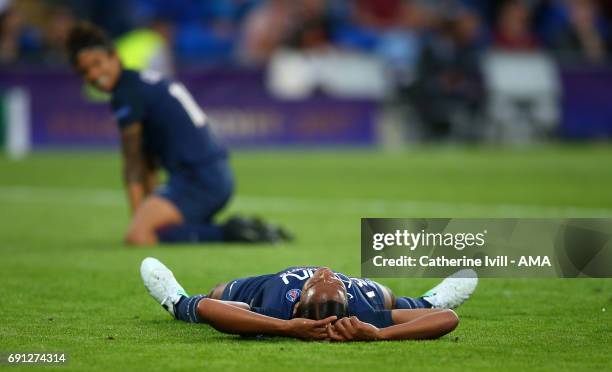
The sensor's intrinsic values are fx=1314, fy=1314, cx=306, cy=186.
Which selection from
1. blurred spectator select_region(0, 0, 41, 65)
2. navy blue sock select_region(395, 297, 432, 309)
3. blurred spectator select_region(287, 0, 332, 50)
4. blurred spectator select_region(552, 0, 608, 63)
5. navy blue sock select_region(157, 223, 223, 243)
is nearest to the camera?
navy blue sock select_region(395, 297, 432, 309)

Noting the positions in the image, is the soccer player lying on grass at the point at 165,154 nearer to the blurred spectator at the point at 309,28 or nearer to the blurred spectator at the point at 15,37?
the blurred spectator at the point at 15,37

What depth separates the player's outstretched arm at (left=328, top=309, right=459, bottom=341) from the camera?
666 cm

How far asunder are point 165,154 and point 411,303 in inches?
205

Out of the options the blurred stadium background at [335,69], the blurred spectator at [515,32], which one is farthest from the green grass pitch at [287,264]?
the blurred spectator at [515,32]

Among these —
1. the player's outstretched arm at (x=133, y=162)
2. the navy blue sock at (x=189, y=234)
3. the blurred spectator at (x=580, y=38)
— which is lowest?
the navy blue sock at (x=189, y=234)

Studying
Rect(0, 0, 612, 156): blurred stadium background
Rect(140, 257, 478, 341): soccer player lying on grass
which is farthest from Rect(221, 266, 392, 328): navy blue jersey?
Rect(0, 0, 612, 156): blurred stadium background

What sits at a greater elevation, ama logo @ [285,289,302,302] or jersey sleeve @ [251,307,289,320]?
ama logo @ [285,289,302,302]

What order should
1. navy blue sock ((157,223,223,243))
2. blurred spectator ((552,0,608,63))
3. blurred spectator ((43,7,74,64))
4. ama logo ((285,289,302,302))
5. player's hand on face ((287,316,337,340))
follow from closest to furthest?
player's hand on face ((287,316,337,340)), ama logo ((285,289,302,302)), navy blue sock ((157,223,223,243)), blurred spectator ((43,7,74,64)), blurred spectator ((552,0,608,63))

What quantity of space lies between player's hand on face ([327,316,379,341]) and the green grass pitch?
0.06m

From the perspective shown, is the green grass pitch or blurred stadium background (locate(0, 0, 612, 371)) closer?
the green grass pitch

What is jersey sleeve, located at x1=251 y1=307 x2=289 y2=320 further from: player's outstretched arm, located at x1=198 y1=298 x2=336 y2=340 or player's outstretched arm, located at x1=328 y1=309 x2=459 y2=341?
player's outstretched arm, located at x1=328 y1=309 x2=459 y2=341

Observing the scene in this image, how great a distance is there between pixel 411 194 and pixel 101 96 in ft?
30.6

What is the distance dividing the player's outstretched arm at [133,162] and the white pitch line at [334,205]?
3.27 m

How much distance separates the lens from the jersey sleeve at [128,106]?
38.6 feet
